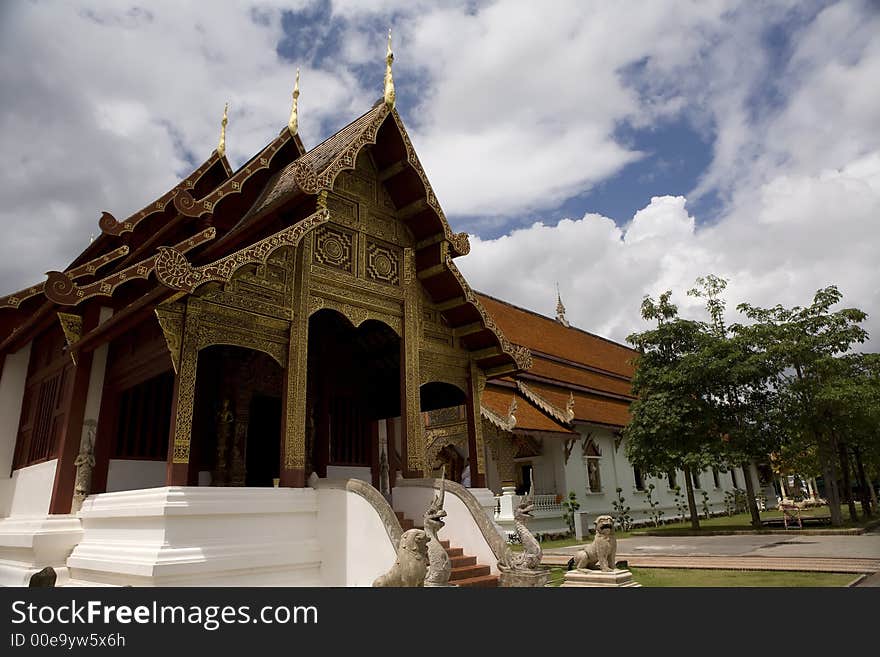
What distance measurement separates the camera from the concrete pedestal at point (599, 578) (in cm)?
568

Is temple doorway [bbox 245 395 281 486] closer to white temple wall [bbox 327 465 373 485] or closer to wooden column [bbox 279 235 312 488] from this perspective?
white temple wall [bbox 327 465 373 485]

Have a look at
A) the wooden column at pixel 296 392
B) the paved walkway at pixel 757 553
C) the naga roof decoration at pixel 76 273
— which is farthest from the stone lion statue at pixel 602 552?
the naga roof decoration at pixel 76 273

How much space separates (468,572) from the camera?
583 centimetres

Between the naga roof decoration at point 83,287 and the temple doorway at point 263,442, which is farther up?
the naga roof decoration at point 83,287

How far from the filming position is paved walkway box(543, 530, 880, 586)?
25.7 feet

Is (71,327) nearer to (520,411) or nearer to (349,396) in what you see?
(349,396)

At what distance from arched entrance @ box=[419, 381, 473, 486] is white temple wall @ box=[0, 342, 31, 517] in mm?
5612

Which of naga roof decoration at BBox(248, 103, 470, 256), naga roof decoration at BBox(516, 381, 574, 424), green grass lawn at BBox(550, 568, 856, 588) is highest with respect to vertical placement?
naga roof decoration at BBox(248, 103, 470, 256)

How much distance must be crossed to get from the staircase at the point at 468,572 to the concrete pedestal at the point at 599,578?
2.55 feet

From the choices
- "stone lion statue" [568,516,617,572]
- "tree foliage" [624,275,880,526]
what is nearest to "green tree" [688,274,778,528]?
"tree foliage" [624,275,880,526]

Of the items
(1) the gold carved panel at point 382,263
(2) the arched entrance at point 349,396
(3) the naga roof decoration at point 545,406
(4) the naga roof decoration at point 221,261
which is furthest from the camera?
(3) the naga roof decoration at point 545,406

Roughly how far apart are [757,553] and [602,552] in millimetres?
5515

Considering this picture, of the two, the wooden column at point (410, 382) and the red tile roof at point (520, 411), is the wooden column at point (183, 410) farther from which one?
the red tile roof at point (520, 411)
